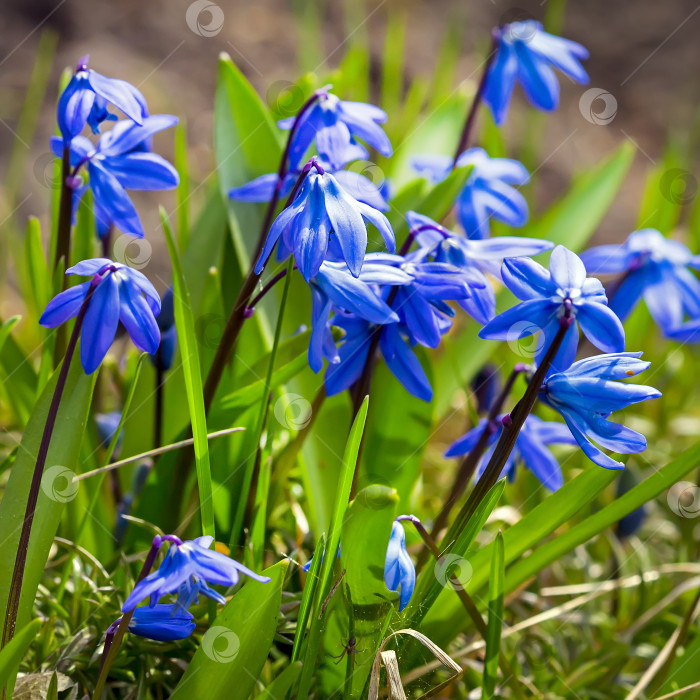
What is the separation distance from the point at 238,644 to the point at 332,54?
263 cm

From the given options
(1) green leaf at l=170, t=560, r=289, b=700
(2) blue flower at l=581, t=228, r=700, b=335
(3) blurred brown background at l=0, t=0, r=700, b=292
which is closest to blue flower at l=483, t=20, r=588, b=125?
(2) blue flower at l=581, t=228, r=700, b=335

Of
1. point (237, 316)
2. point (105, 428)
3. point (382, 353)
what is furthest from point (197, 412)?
point (105, 428)

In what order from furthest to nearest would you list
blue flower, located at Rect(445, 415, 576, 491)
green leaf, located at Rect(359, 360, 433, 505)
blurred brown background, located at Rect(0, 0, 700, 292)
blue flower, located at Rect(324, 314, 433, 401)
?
1. blurred brown background, located at Rect(0, 0, 700, 292)
2. green leaf, located at Rect(359, 360, 433, 505)
3. blue flower, located at Rect(445, 415, 576, 491)
4. blue flower, located at Rect(324, 314, 433, 401)

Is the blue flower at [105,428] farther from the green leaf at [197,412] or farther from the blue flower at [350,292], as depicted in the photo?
the blue flower at [350,292]

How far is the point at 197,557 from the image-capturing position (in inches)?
27.8

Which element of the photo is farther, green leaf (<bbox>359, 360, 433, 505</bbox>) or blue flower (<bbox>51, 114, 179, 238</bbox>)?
green leaf (<bbox>359, 360, 433, 505</bbox>)

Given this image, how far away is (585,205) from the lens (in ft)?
5.24

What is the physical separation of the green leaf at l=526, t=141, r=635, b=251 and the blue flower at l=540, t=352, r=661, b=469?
86cm

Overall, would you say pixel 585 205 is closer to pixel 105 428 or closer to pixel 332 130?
pixel 332 130

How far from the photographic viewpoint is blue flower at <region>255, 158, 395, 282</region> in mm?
730

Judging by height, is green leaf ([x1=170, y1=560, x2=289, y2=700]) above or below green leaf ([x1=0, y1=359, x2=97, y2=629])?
below

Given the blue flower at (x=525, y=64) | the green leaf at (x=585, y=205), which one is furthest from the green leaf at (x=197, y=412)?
the green leaf at (x=585, y=205)

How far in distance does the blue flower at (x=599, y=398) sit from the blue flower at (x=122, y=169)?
1.81 feet

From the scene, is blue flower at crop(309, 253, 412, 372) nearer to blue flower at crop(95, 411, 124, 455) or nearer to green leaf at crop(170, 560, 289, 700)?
green leaf at crop(170, 560, 289, 700)
